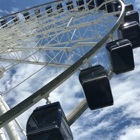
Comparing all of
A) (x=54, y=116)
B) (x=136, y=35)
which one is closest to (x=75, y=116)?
(x=54, y=116)

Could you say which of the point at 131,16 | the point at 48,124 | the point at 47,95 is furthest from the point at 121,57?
the point at 131,16

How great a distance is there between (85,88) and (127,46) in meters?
1.77

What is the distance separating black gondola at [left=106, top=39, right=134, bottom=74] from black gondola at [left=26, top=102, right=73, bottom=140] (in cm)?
201

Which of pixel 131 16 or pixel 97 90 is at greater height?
pixel 97 90

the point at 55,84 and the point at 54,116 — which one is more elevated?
the point at 55,84

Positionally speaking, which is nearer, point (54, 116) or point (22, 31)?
point (54, 116)

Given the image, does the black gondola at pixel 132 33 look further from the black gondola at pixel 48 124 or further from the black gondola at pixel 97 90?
the black gondola at pixel 48 124

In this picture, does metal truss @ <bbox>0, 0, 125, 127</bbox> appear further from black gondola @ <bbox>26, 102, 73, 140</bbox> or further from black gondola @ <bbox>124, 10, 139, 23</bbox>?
black gondola @ <bbox>124, 10, 139, 23</bbox>

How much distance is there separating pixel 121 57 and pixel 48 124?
9.07ft

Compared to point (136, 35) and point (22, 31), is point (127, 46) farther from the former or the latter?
point (22, 31)

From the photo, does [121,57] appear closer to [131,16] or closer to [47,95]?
[47,95]

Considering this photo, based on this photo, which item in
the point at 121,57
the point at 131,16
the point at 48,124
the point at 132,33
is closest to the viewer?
the point at 48,124

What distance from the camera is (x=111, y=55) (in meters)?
7.00

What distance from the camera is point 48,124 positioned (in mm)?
5441
